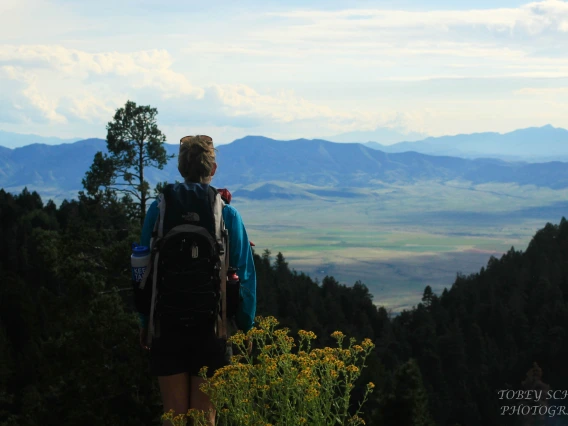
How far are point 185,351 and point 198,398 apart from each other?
0.32 metres

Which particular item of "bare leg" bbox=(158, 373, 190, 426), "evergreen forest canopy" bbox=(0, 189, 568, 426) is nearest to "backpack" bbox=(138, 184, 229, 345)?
"bare leg" bbox=(158, 373, 190, 426)

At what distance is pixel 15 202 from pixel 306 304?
36702mm

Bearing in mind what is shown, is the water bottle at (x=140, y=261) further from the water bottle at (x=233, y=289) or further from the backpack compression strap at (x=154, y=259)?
the water bottle at (x=233, y=289)

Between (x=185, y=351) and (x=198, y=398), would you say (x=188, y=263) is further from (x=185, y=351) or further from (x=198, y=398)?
(x=198, y=398)

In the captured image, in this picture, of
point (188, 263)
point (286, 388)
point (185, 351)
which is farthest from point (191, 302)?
point (286, 388)

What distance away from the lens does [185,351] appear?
15.7 ft

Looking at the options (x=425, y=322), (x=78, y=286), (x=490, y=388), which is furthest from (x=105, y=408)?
(x=425, y=322)

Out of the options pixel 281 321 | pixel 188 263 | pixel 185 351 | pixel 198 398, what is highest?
pixel 188 263

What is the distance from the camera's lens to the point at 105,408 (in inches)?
800

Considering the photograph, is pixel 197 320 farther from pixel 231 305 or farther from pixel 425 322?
pixel 425 322

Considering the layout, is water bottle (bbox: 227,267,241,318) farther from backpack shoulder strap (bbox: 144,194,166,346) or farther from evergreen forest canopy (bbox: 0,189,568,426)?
evergreen forest canopy (bbox: 0,189,568,426)

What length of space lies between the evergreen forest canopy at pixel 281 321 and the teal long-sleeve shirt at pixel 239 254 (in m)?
15.2

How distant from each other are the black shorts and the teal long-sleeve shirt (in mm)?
192

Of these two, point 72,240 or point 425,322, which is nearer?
point 72,240
